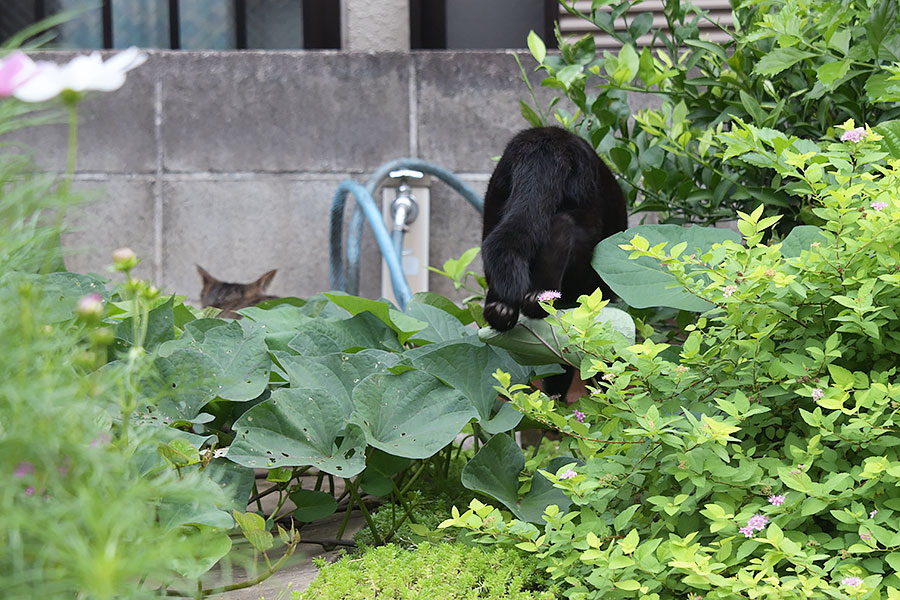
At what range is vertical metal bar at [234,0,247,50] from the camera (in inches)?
153

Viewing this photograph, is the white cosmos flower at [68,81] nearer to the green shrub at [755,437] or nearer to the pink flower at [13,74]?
the pink flower at [13,74]

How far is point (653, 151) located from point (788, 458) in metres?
0.91

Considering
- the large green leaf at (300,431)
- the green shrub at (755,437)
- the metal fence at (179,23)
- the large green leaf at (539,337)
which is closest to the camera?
the green shrub at (755,437)

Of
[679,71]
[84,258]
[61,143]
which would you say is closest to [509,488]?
[679,71]

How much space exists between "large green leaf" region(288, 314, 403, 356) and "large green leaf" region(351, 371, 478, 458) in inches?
10.5

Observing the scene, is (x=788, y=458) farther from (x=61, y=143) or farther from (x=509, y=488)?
(x=61, y=143)

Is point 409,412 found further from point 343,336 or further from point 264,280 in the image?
point 264,280

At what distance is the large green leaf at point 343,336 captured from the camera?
154 cm

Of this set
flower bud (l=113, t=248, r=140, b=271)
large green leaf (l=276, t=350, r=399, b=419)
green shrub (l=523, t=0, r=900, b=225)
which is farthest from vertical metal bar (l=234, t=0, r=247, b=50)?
flower bud (l=113, t=248, r=140, b=271)

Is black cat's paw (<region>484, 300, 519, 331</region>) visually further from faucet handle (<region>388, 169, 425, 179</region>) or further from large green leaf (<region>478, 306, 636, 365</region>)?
faucet handle (<region>388, 169, 425, 179</region>)

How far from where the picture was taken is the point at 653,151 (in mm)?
1872

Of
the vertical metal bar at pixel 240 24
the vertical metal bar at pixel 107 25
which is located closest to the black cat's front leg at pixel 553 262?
the vertical metal bar at pixel 240 24

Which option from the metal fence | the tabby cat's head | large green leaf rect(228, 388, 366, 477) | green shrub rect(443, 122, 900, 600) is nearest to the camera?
green shrub rect(443, 122, 900, 600)

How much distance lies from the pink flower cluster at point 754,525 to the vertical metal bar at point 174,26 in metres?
3.62
